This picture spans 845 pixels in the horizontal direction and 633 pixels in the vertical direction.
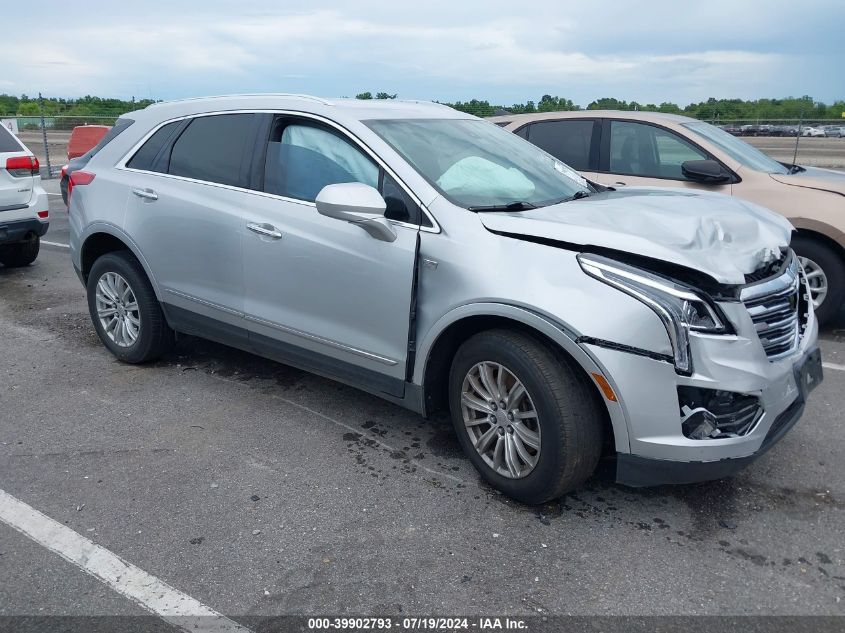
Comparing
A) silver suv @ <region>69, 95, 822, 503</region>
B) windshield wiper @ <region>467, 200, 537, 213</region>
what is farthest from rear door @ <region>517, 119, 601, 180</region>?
windshield wiper @ <region>467, 200, 537, 213</region>

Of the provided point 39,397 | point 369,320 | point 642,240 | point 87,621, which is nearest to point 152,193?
point 39,397

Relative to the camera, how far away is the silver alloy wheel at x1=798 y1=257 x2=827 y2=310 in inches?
238

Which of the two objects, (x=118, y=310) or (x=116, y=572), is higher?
(x=118, y=310)

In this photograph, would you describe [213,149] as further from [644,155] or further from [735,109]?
[735,109]

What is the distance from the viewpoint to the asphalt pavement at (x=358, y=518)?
2855 mm

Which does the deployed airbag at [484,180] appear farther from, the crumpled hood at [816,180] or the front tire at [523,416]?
the crumpled hood at [816,180]

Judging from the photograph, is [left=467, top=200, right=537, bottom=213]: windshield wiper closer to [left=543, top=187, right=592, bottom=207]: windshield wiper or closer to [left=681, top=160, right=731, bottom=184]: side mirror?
[left=543, top=187, right=592, bottom=207]: windshield wiper

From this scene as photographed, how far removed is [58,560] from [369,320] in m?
1.72

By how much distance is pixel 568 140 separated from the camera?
715 centimetres

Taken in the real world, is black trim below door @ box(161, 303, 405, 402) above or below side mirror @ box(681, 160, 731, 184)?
below

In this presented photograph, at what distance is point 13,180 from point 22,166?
0.61 feet

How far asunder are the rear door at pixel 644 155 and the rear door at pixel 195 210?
356 cm

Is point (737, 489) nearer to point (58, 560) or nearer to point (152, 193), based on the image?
point (58, 560)

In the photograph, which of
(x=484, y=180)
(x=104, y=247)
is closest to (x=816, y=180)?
(x=484, y=180)
